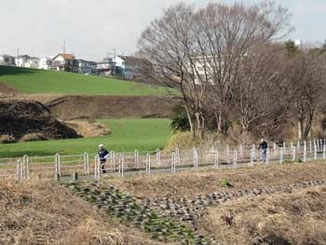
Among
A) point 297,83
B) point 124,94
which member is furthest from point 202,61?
point 124,94

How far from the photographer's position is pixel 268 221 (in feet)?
69.3

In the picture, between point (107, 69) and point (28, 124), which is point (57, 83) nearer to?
point (28, 124)

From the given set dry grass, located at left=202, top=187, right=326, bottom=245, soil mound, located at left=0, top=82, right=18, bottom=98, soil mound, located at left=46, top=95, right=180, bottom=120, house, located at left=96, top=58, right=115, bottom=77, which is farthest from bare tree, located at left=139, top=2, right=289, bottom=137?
house, located at left=96, top=58, right=115, bottom=77

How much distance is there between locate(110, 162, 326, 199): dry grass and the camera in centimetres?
2262

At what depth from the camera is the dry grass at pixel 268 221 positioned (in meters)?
19.8

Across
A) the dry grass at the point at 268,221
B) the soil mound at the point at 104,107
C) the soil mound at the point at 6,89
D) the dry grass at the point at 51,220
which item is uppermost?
the soil mound at the point at 6,89

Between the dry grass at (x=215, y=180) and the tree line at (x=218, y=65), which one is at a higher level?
the tree line at (x=218, y=65)

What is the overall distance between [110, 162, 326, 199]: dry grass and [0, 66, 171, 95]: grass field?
5667 centimetres

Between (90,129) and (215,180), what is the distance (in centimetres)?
3528

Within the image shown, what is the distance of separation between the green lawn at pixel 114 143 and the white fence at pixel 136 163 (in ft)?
27.1

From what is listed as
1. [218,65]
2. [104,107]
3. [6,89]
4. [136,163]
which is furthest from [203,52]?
[6,89]

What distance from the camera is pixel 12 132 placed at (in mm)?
54844

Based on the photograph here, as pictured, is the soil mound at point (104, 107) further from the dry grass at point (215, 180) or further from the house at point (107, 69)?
the house at point (107, 69)

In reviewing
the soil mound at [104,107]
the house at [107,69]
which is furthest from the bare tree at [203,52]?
the house at [107,69]
